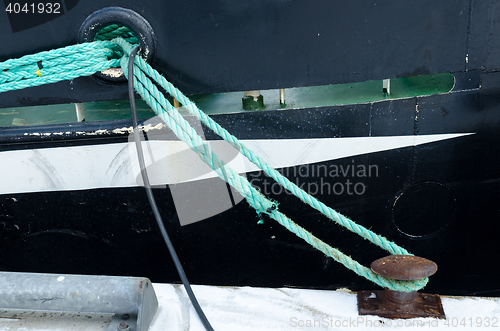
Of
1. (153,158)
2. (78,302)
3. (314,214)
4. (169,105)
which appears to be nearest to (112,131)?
(153,158)

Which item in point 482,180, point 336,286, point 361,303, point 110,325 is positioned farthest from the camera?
point 336,286

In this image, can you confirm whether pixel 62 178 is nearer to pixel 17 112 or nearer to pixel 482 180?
pixel 17 112

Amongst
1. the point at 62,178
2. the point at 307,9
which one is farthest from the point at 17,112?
the point at 307,9

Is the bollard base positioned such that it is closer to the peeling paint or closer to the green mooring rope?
the green mooring rope

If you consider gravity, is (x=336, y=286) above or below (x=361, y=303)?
below

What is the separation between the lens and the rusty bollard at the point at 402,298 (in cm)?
147

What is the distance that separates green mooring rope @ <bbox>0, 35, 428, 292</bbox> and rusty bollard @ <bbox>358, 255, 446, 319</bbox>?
0.06m

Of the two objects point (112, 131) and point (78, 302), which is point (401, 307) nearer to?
point (78, 302)

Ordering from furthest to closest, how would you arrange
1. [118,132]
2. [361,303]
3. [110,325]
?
[118,132]
[361,303]
[110,325]

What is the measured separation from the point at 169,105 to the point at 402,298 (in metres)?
1.11

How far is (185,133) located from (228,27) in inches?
20.5

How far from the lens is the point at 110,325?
1.46 meters

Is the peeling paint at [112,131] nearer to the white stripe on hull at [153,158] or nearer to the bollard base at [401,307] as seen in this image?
the white stripe on hull at [153,158]

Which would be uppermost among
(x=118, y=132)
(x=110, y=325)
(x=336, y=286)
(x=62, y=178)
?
(x=118, y=132)
